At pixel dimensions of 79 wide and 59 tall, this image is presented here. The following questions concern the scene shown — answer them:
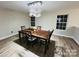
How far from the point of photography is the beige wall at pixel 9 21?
4.00 metres

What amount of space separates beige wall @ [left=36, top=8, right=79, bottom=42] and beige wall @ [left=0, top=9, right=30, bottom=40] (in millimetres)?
1737

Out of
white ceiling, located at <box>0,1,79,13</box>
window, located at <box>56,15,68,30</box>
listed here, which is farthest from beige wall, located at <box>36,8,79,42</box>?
white ceiling, located at <box>0,1,79,13</box>

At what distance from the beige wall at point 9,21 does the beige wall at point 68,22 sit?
1.74m

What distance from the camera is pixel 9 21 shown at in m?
4.51

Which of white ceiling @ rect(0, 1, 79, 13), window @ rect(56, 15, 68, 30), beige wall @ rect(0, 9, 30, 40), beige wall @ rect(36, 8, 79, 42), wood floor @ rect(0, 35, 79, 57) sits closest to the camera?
wood floor @ rect(0, 35, 79, 57)

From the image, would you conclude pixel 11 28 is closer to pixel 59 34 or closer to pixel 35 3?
pixel 35 3

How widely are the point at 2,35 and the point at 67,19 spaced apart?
4.75 m

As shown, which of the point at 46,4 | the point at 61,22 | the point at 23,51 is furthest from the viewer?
the point at 61,22

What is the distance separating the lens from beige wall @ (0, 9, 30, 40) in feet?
13.1

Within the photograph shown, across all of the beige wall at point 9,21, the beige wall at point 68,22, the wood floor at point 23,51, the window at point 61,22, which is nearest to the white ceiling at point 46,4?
the beige wall at point 9,21

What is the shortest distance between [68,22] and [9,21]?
14.4 feet


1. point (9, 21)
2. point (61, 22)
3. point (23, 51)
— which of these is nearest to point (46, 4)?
point (23, 51)

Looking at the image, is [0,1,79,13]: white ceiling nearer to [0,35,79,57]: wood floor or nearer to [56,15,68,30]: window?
[56,15,68,30]: window

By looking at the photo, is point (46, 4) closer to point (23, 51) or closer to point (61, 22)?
point (23, 51)
